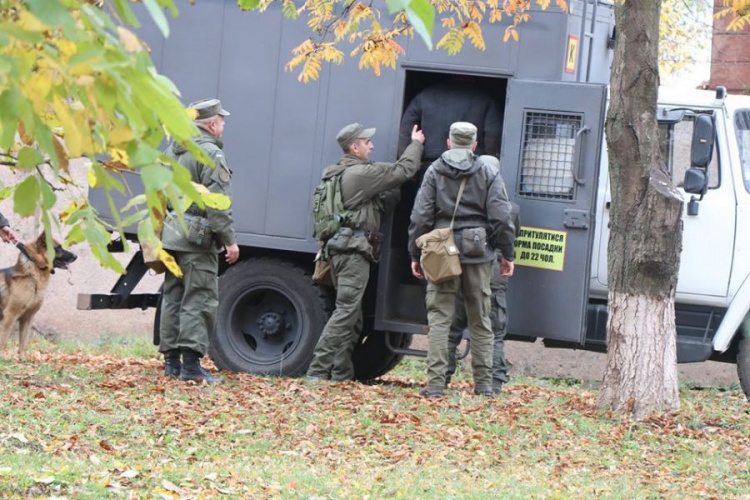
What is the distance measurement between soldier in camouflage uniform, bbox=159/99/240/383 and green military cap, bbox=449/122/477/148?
1.56 m

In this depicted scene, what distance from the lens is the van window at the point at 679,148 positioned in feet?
27.5

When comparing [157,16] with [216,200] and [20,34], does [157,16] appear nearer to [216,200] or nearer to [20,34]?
[20,34]

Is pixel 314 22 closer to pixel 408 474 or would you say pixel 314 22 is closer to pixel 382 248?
pixel 382 248

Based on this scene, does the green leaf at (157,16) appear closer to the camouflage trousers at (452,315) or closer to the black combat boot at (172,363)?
A: the camouflage trousers at (452,315)

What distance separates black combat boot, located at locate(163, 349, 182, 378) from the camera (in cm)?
838

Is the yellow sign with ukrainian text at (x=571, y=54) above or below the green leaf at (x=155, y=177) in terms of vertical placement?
above

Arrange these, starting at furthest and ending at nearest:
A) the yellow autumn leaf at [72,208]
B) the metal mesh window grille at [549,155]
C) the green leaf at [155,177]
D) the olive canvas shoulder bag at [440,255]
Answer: the metal mesh window grille at [549,155] < the olive canvas shoulder bag at [440,255] < the yellow autumn leaf at [72,208] < the green leaf at [155,177]

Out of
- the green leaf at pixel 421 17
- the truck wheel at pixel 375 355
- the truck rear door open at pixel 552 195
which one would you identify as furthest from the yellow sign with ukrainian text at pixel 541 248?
the green leaf at pixel 421 17

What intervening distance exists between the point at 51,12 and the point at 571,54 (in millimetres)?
6662

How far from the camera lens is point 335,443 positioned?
20.8 feet

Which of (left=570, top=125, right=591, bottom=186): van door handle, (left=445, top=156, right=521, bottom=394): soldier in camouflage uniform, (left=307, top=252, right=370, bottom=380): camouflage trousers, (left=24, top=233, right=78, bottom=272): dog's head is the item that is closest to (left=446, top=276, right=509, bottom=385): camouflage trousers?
(left=445, top=156, right=521, bottom=394): soldier in camouflage uniform

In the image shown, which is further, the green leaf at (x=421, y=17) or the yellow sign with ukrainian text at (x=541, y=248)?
the yellow sign with ukrainian text at (x=541, y=248)

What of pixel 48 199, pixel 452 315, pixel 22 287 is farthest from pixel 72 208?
pixel 22 287

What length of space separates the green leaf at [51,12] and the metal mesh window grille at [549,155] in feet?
21.0
